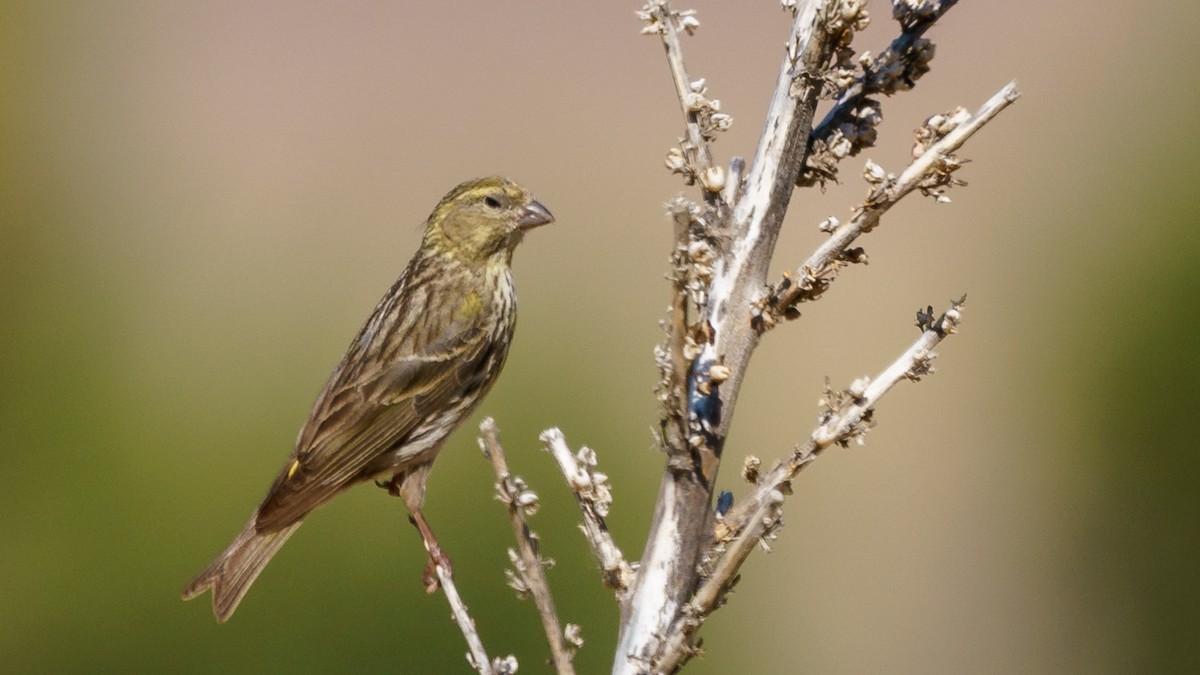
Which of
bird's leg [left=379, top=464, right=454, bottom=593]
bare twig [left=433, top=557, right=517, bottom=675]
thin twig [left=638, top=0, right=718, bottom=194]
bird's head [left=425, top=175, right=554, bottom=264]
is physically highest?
bird's head [left=425, top=175, right=554, bottom=264]

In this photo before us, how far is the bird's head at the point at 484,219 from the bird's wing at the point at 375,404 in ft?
1.01

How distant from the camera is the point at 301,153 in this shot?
74.0 feet

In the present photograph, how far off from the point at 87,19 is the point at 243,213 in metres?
4.98

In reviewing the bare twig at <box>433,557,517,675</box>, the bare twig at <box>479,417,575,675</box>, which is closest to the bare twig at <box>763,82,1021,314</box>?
the bare twig at <box>479,417,575,675</box>

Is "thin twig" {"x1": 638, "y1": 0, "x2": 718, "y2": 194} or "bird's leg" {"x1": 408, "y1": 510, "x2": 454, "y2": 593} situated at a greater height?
"thin twig" {"x1": 638, "y1": 0, "x2": 718, "y2": 194}

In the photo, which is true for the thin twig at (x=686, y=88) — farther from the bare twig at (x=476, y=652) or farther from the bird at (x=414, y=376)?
the bird at (x=414, y=376)

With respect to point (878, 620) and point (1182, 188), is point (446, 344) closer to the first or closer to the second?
point (1182, 188)

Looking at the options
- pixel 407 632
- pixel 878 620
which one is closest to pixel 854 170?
pixel 878 620

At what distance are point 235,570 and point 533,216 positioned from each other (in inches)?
62.3

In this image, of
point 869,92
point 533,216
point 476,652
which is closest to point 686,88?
point 869,92

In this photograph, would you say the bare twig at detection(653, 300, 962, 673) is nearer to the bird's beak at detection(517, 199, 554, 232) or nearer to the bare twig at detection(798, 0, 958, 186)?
the bare twig at detection(798, 0, 958, 186)

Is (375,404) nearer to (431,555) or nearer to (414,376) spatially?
(414,376)

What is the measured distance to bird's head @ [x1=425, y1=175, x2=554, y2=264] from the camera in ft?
16.3

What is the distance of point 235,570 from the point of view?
4.39 meters
